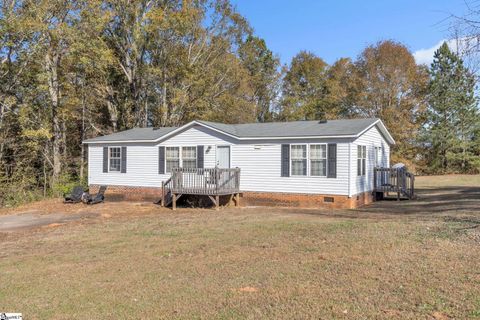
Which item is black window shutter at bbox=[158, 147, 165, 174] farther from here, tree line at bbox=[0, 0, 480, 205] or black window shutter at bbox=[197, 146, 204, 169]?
tree line at bbox=[0, 0, 480, 205]

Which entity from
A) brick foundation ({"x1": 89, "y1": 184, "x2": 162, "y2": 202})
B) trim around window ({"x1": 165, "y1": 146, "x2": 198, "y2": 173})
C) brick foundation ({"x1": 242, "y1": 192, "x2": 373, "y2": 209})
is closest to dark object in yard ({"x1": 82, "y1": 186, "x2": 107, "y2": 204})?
brick foundation ({"x1": 89, "y1": 184, "x2": 162, "y2": 202})

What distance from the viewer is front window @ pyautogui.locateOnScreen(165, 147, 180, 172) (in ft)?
57.2

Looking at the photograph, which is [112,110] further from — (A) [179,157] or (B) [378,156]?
(B) [378,156]

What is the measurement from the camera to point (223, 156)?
16.6 m

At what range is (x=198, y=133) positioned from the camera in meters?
17.0

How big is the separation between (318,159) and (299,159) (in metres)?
0.72

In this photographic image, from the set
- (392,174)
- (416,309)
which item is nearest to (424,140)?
(392,174)

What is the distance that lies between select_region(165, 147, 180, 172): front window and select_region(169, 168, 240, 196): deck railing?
128 cm

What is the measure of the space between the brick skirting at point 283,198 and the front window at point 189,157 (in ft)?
5.80

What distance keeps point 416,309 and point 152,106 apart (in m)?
26.1

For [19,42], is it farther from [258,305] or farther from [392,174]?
[258,305]

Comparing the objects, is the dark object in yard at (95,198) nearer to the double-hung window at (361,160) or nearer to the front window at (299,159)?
the front window at (299,159)

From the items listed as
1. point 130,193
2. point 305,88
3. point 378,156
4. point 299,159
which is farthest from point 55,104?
point 305,88

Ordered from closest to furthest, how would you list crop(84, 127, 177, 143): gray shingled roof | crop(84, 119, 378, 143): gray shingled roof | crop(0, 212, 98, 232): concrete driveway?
crop(0, 212, 98, 232): concrete driveway → crop(84, 119, 378, 143): gray shingled roof → crop(84, 127, 177, 143): gray shingled roof
